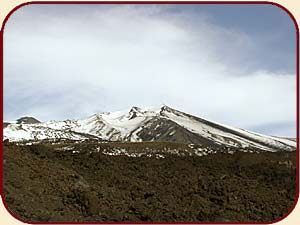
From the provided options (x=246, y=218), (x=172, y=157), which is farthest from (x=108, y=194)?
(x=172, y=157)

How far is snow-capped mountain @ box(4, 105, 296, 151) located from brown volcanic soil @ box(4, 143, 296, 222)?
383 inches

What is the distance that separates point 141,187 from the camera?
37.9 ft

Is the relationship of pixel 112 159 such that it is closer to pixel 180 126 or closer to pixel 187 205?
pixel 187 205

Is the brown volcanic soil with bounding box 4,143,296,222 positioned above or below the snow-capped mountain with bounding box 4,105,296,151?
below

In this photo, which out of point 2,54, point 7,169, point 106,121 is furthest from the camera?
point 106,121

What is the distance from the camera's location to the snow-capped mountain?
102 feet

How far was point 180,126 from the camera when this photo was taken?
4131 centimetres

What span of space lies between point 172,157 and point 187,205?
483 centimetres

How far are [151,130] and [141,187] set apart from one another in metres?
35.2

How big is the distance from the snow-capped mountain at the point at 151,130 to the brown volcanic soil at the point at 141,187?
9.74 metres

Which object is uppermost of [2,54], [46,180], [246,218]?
[2,54]

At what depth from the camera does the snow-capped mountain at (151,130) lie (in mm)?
31142

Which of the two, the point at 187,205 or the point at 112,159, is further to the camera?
the point at 112,159

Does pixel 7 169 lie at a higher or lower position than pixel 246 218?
higher
